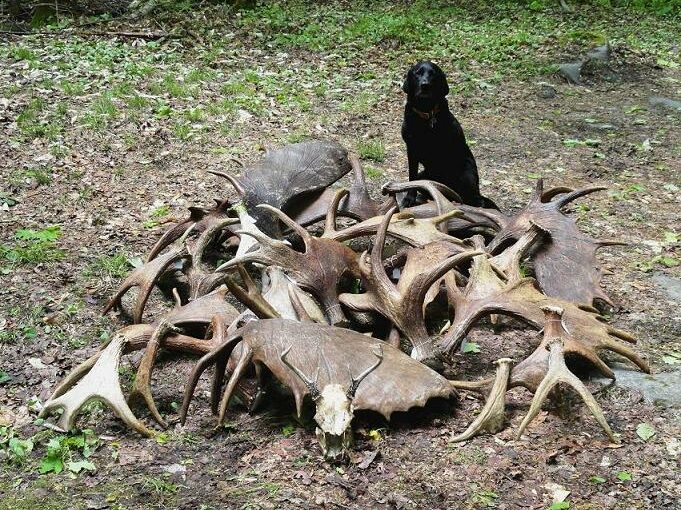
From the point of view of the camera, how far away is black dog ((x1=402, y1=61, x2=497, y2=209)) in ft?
20.5

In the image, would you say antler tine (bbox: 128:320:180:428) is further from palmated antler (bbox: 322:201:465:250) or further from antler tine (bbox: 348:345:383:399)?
palmated antler (bbox: 322:201:465:250)

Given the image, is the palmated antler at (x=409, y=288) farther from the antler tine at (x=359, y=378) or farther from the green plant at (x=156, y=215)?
the green plant at (x=156, y=215)

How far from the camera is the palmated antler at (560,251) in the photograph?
464 cm

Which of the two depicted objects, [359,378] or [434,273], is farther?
[434,273]

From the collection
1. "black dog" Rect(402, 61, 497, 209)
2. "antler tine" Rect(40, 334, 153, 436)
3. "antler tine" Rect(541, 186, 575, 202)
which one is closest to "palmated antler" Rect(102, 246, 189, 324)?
"antler tine" Rect(40, 334, 153, 436)

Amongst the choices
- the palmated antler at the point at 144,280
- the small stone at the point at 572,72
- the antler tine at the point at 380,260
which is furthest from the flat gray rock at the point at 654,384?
the small stone at the point at 572,72

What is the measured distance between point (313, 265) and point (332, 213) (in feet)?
2.83

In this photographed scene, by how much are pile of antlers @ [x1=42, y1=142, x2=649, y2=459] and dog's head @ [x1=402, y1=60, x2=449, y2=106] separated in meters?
0.88

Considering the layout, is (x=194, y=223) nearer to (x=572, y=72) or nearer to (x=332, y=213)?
(x=332, y=213)

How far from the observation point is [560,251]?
4.90 m

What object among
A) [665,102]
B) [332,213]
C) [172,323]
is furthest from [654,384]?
[665,102]

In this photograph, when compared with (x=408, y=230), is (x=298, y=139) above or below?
below

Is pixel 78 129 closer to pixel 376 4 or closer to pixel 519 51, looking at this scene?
pixel 519 51

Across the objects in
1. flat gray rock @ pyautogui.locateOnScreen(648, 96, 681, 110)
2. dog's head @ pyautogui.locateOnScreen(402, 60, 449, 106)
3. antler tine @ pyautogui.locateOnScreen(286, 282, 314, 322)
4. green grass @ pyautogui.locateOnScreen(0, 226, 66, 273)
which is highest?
dog's head @ pyautogui.locateOnScreen(402, 60, 449, 106)
